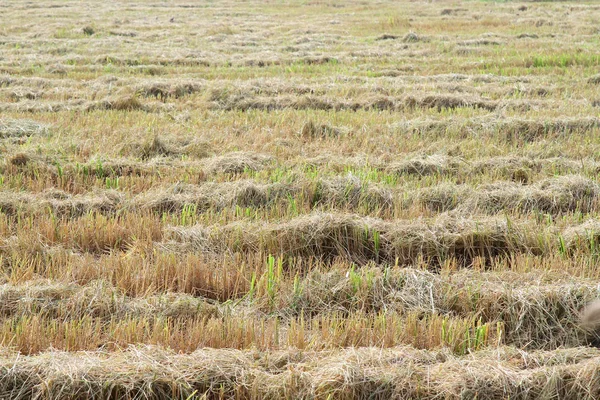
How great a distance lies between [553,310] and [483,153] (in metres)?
3.37

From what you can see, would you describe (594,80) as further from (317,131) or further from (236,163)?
(236,163)

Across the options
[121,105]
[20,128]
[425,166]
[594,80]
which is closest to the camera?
[425,166]

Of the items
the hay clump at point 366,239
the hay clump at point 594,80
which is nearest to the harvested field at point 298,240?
the hay clump at point 366,239

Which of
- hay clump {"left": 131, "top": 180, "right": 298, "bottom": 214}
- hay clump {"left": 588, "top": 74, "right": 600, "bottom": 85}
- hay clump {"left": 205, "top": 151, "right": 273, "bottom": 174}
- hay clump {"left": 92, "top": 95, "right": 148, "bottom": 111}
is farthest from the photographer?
hay clump {"left": 588, "top": 74, "right": 600, "bottom": 85}

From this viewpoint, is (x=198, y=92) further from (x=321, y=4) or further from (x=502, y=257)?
(x=321, y=4)

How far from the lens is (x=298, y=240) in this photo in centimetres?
439

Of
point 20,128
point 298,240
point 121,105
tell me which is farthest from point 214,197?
point 121,105

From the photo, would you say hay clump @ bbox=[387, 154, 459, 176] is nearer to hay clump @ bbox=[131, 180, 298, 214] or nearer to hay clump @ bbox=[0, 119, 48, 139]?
hay clump @ bbox=[131, 180, 298, 214]

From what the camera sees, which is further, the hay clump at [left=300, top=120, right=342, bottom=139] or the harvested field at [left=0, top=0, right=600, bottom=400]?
the hay clump at [left=300, top=120, right=342, bottom=139]

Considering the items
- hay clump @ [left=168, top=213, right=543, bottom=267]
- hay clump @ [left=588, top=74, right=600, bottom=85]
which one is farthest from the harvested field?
hay clump @ [left=588, top=74, right=600, bottom=85]

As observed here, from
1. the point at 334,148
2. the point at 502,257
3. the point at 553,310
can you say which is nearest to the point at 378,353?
the point at 553,310

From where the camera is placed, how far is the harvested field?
9.01ft

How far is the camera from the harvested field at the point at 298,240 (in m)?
2.75

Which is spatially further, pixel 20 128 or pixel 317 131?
pixel 317 131
